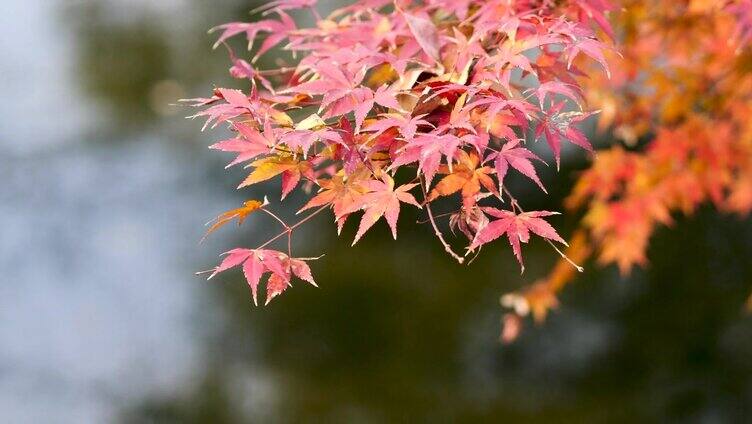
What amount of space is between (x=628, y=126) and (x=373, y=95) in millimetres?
1492

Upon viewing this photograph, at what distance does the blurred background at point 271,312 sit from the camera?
14.3 feet

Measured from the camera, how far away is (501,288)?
452 centimetres

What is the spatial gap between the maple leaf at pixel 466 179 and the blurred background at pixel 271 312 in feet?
10.7

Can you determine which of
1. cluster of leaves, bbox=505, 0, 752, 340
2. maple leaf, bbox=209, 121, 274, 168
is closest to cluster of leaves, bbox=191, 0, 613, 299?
maple leaf, bbox=209, 121, 274, 168

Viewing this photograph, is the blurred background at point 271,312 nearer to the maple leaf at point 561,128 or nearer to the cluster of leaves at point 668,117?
the cluster of leaves at point 668,117

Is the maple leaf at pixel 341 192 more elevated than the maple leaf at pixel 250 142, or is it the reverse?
the maple leaf at pixel 250 142

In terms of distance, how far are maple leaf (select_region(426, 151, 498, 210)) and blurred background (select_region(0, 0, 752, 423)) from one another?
3249mm

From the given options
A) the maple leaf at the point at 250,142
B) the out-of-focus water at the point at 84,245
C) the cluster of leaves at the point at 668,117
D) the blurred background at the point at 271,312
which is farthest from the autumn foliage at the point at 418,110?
the out-of-focus water at the point at 84,245

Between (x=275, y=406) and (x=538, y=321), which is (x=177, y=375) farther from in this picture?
(x=538, y=321)

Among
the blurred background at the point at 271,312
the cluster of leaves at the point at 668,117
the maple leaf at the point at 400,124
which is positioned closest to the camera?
the maple leaf at the point at 400,124

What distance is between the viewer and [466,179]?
3.69ft

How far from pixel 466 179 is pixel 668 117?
1419 millimetres

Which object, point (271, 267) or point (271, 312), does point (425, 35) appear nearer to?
point (271, 267)

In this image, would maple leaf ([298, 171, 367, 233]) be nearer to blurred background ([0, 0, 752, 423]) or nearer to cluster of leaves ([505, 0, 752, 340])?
cluster of leaves ([505, 0, 752, 340])
